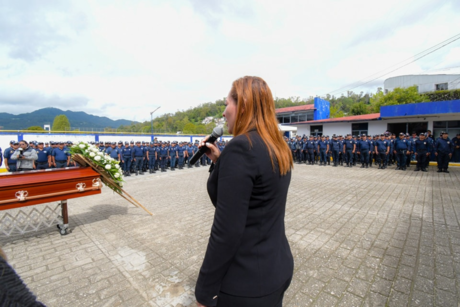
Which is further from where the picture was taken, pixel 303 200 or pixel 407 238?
pixel 303 200

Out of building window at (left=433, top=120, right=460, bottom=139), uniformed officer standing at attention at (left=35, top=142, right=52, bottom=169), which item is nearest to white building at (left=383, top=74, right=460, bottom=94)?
building window at (left=433, top=120, right=460, bottom=139)

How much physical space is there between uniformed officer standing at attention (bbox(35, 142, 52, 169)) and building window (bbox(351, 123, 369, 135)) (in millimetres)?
22888

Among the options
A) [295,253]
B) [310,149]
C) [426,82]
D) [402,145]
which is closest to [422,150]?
[402,145]

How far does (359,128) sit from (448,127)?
5.83m

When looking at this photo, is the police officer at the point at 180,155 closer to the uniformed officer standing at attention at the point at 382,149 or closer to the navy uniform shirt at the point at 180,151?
the navy uniform shirt at the point at 180,151

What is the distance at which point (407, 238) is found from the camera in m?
3.98

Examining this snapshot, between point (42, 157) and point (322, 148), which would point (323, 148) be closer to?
point (322, 148)

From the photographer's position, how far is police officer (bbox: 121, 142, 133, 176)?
1244 centimetres

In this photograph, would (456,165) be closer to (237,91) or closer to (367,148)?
(367,148)

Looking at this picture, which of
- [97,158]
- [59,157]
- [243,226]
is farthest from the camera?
[59,157]

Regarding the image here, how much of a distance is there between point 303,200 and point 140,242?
4506 millimetres

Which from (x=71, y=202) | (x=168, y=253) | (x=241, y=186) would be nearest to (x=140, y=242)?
(x=168, y=253)

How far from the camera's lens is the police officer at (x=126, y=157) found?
40.8 ft

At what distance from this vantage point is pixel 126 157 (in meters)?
12.5
